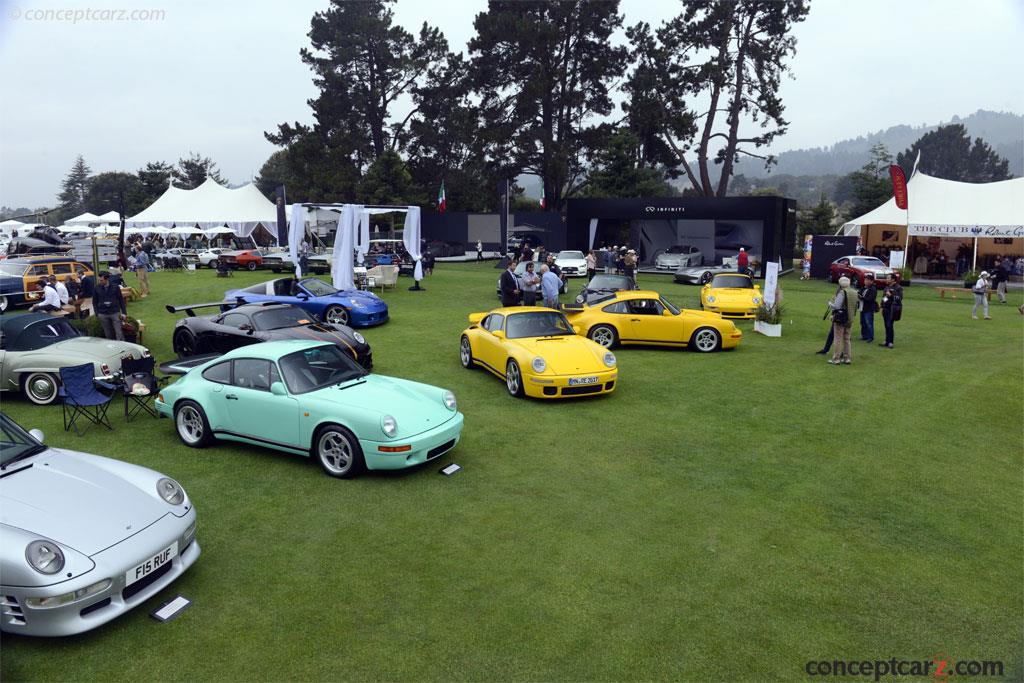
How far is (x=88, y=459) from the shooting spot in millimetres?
5547

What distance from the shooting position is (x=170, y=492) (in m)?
5.26

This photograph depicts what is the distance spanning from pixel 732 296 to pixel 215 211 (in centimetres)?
3596

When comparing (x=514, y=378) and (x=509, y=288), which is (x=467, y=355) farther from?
(x=509, y=288)

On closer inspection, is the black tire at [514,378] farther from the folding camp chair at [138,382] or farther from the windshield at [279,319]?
the folding camp chair at [138,382]

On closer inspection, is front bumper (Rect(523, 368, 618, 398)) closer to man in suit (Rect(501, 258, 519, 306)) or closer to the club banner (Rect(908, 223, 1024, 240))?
man in suit (Rect(501, 258, 519, 306))

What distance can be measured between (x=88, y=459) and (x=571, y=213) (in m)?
35.8

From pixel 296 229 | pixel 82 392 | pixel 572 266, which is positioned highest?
pixel 296 229

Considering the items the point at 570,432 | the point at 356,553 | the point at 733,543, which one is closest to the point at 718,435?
the point at 570,432

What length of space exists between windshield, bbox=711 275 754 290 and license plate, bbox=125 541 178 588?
54.9ft

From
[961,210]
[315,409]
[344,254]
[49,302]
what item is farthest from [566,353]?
[961,210]

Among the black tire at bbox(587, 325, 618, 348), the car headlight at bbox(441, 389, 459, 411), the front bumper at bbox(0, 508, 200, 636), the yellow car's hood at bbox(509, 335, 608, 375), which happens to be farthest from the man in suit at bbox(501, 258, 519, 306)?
the front bumper at bbox(0, 508, 200, 636)

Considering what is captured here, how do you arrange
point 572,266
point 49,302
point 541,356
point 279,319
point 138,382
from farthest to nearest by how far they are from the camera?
point 572,266
point 49,302
point 279,319
point 541,356
point 138,382

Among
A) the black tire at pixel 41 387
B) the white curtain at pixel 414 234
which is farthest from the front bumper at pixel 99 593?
the white curtain at pixel 414 234

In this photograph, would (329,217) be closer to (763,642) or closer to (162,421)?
(162,421)
